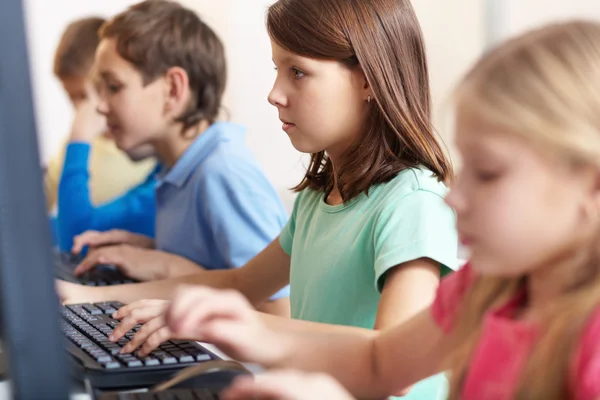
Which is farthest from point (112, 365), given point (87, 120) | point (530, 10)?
point (530, 10)

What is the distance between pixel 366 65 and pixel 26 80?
667 millimetres

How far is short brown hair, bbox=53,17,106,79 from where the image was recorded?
2.27 meters

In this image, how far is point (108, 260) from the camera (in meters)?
1.43

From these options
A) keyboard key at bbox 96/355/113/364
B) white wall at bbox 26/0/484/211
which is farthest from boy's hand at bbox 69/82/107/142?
keyboard key at bbox 96/355/113/364

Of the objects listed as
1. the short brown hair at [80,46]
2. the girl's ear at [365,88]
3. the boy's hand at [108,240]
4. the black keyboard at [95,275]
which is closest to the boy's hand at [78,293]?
the black keyboard at [95,275]

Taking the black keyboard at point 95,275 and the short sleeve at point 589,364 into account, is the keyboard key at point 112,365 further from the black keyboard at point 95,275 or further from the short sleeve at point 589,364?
the black keyboard at point 95,275

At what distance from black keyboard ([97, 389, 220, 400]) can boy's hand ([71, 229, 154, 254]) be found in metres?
0.92

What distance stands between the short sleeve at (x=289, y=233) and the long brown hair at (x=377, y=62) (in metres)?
0.14

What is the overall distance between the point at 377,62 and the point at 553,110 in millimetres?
524

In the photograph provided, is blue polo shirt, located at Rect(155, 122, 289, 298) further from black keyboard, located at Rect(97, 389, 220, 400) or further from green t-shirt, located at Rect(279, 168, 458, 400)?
black keyboard, located at Rect(97, 389, 220, 400)

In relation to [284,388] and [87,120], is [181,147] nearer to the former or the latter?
[87,120]

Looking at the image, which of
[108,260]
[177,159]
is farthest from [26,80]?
[177,159]

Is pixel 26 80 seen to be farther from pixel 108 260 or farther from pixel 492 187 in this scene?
pixel 108 260

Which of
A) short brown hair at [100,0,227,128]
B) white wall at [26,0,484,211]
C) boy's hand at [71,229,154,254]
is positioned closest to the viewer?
boy's hand at [71,229,154,254]
